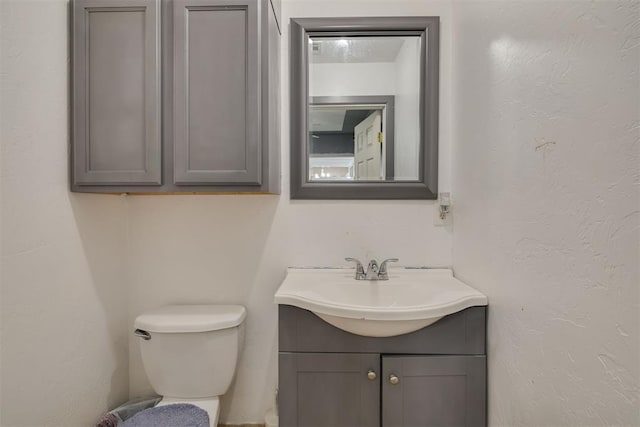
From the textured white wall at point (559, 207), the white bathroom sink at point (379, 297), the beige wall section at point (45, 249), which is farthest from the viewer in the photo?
the white bathroom sink at point (379, 297)

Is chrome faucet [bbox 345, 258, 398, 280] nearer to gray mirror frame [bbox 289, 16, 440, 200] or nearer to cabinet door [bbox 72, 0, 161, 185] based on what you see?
gray mirror frame [bbox 289, 16, 440, 200]

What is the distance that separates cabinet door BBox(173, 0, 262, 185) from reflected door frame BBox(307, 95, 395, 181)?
427 millimetres

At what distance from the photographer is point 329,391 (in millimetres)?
1171

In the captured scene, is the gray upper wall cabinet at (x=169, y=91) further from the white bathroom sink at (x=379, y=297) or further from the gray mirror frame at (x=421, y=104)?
the white bathroom sink at (x=379, y=297)

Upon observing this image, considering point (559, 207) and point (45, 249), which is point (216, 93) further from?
point (559, 207)

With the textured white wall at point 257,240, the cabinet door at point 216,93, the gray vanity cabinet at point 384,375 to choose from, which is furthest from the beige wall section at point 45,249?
the gray vanity cabinet at point 384,375

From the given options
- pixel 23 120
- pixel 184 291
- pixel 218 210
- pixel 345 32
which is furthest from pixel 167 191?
pixel 345 32

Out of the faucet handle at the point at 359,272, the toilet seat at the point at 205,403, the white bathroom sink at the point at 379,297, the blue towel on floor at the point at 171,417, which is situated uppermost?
the faucet handle at the point at 359,272

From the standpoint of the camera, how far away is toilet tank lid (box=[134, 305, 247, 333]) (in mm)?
1340

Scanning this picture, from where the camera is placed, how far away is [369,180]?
5.14 ft

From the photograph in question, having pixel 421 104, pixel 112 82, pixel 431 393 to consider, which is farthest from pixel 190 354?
pixel 421 104

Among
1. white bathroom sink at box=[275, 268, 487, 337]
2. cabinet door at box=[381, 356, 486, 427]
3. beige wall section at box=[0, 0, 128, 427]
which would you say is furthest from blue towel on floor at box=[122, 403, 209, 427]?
cabinet door at box=[381, 356, 486, 427]

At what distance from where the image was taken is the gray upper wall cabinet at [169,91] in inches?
47.8

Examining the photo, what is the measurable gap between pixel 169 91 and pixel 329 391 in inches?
47.1
